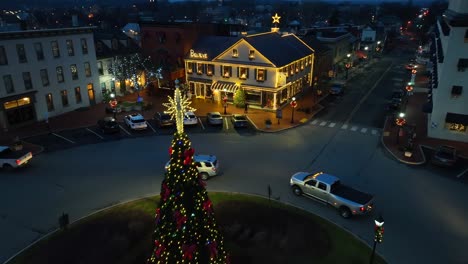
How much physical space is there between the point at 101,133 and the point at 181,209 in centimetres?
2577

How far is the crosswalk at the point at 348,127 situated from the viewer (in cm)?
3562

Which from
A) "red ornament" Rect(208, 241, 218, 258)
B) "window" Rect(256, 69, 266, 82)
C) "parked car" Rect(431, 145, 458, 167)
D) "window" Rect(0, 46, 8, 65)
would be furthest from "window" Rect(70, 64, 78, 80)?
"parked car" Rect(431, 145, 458, 167)

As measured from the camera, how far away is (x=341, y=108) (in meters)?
44.3

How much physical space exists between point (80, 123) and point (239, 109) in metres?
18.8

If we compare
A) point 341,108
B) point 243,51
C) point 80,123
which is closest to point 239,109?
point 243,51

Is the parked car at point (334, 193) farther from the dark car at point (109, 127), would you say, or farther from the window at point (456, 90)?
the dark car at point (109, 127)

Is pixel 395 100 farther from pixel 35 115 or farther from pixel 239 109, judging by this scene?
pixel 35 115

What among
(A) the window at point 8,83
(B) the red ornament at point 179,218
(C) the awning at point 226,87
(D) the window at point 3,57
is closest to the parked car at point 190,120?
→ (C) the awning at point 226,87

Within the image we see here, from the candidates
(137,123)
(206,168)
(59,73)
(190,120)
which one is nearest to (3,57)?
(59,73)

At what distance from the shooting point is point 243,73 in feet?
144

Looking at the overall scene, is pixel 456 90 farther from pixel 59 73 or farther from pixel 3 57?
pixel 3 57

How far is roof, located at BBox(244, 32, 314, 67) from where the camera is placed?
4212 centimetres

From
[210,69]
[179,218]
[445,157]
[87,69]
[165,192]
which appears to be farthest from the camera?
[210,69]

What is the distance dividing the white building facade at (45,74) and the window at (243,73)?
61.8 feet
